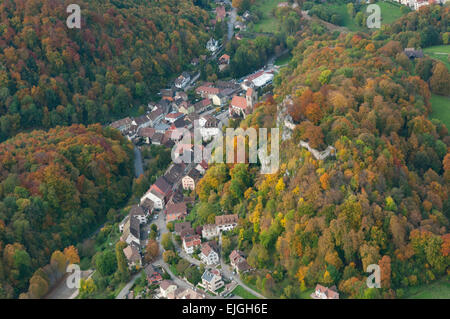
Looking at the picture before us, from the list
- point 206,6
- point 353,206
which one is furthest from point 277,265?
point 206,6

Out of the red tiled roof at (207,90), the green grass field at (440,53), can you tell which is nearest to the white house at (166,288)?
the red tiled roof at (207,90)

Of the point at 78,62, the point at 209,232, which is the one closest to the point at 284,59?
the point at 78,62

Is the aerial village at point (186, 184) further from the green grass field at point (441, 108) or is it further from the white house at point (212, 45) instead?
the green grass field at point (441, 108)

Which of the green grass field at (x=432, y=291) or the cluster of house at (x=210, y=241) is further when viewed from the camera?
the cluster of house at (x=210, y=241)

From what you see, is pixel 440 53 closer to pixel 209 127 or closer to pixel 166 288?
pixel 209 127

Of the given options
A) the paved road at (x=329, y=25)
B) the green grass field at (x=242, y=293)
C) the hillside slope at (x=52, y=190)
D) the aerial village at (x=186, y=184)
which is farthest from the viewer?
the paved road at (x=329, y=25)

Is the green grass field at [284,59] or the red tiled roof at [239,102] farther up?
the green grass field at [284,59]

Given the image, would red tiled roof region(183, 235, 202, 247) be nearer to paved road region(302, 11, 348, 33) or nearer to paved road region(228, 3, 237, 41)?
paved road region(302, 11, 348, 33)
